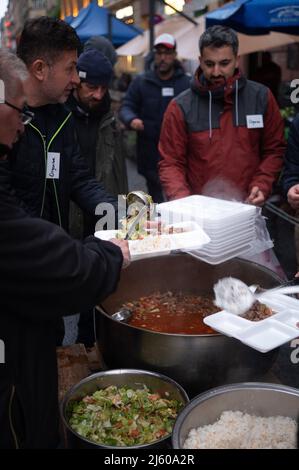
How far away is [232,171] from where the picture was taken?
3.63 meters

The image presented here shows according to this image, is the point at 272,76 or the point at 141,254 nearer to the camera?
the point at 141,254

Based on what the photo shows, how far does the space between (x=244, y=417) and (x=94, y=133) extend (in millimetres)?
2778

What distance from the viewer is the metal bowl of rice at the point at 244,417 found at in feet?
6.10

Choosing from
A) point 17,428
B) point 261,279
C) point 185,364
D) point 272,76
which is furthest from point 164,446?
point 272,76

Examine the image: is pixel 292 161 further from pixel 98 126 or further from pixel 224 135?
pixel 98 126

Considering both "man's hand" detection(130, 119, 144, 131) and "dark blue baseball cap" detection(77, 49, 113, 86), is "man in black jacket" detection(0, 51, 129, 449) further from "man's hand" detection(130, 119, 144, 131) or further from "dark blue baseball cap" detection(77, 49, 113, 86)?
"man's hand" detection(130, 119, 144, 131)

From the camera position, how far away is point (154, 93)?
6.51 metres

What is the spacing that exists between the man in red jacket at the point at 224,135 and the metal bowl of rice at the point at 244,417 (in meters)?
1.82

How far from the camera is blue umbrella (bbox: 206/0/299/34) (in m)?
5.90

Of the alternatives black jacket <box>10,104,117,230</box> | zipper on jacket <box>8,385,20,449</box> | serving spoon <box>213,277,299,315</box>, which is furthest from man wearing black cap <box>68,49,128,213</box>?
zipper on jacket <box>8,385,20,449</box>

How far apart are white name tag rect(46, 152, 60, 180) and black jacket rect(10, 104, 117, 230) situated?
3 centimetres

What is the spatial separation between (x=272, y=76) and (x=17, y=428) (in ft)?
26.6

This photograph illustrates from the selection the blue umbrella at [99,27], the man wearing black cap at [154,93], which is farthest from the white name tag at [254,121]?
the blue umbrella at [99,27]

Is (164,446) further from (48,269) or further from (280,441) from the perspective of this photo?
(48,269)
